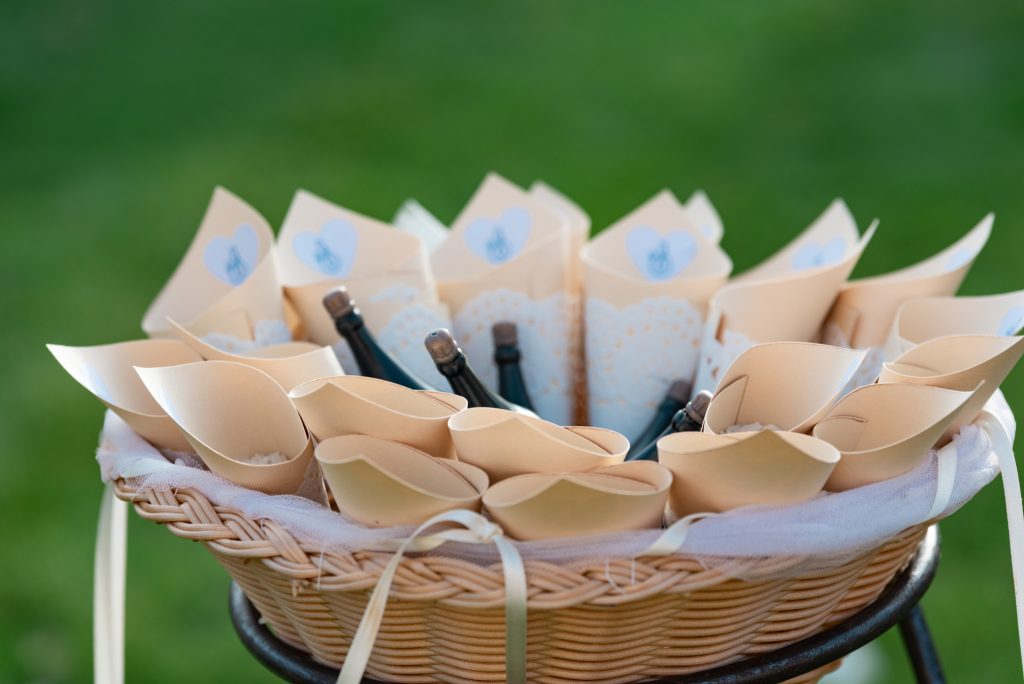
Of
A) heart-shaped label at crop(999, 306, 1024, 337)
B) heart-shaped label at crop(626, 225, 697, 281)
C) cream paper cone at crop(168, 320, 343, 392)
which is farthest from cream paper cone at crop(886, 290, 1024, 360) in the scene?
cream paper cone at crop(168, 320, 343, 392)

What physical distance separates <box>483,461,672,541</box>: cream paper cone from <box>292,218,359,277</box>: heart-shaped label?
1.74ft

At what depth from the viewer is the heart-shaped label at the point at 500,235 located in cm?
139

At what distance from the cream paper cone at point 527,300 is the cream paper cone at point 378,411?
36 cm

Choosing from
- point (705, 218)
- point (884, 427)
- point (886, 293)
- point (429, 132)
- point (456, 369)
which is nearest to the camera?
point (884, 427)

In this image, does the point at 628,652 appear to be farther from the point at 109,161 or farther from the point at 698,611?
the point at 109,161

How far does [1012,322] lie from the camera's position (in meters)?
1.07

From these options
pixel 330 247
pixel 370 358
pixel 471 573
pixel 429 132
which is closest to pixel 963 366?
pixel 471 573

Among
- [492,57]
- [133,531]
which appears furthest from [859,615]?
[492,57]

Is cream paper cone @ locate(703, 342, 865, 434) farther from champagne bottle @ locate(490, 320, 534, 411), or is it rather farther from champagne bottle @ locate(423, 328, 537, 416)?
champagne bottle @ locate(490, 320, 534, 411)

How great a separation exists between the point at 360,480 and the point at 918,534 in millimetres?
463

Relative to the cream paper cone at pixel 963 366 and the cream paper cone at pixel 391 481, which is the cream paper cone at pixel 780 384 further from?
the cream paper cone at pixel 391 481

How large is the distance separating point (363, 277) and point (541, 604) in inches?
22.0

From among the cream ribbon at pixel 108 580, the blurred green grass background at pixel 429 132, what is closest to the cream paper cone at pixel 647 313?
the cream ribbon at pixel 108 580

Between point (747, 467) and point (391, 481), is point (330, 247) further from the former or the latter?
point (747, 467)
